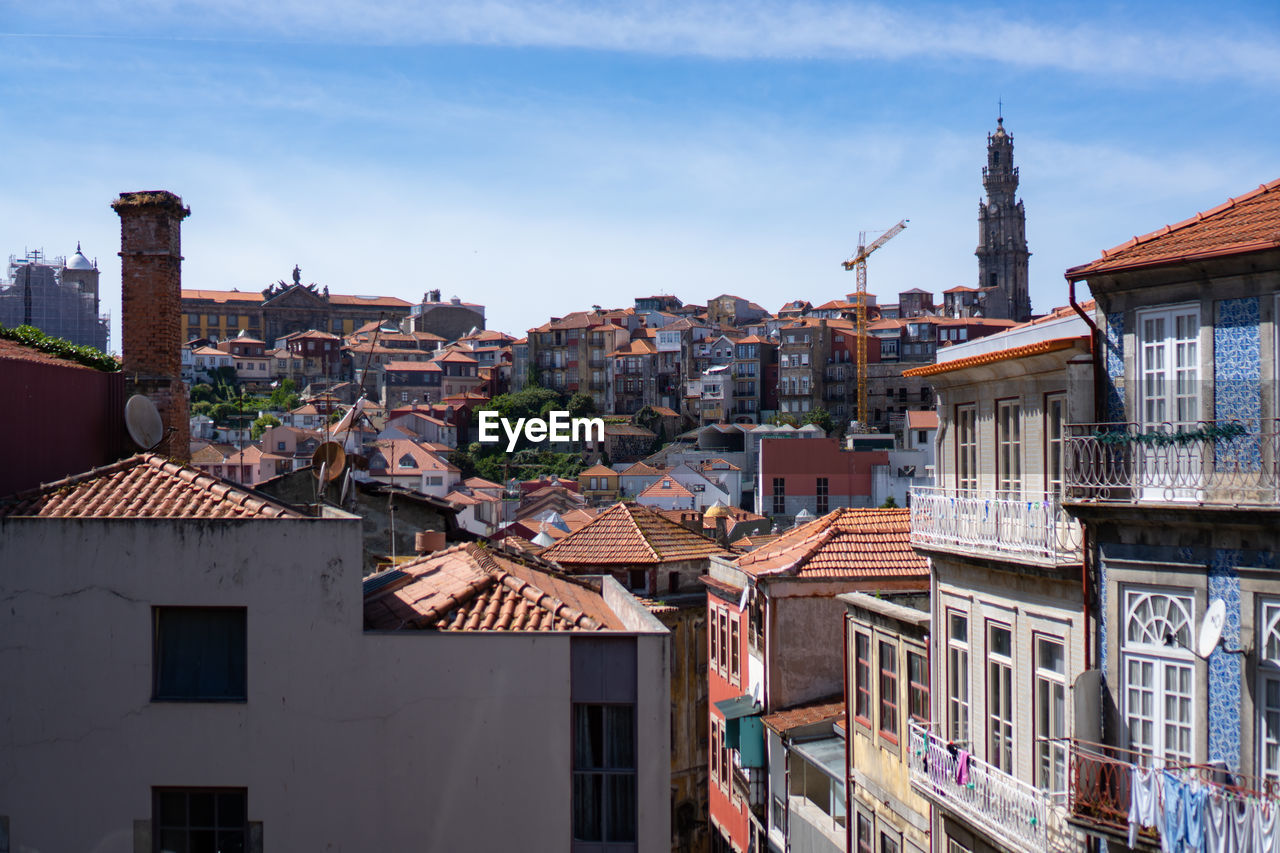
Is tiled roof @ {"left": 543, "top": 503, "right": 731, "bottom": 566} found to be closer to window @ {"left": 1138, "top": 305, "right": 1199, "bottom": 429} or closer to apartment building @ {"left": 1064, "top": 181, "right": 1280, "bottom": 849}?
apartment building @ {"left": 1064, "top": 181, "right": 1280, "bottom": 849}

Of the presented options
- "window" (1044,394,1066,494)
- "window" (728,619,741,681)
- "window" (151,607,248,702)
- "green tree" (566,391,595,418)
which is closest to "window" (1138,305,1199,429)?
"window" (1044,394,1066,494)

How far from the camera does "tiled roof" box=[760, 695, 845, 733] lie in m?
21.6

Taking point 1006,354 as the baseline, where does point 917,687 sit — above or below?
below

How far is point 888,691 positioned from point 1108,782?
620 cm

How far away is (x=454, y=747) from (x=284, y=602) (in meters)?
2.01

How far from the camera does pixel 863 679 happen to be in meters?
19.2

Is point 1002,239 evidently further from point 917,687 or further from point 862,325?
point 917,687

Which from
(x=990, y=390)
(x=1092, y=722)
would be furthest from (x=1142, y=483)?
(x=990, y=390)

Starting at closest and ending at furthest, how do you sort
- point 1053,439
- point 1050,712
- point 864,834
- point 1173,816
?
point 1173,816
point 1050,712
point 1053,439
point 864,834

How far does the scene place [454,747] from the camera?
11703 mm

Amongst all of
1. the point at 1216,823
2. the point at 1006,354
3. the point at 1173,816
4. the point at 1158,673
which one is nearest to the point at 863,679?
the point at 1006,354

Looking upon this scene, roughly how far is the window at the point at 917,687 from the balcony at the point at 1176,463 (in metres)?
5.08

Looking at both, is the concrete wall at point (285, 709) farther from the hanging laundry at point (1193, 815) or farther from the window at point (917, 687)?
the window at point (917, 687)

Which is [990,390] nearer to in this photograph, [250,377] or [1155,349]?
[1155,349]
